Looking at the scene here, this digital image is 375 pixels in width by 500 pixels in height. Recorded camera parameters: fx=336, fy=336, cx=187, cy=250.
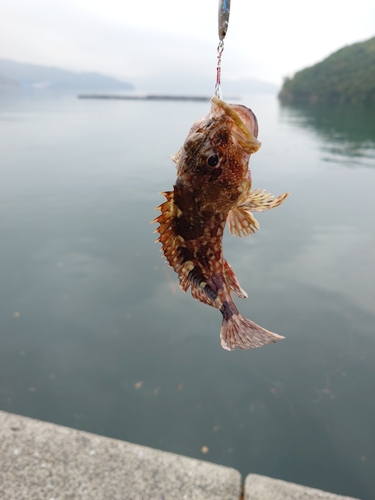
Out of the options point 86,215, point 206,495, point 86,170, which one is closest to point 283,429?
point 206,495

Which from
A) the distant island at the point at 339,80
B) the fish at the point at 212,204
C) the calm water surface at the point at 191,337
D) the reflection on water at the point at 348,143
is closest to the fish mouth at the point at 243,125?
the fish at the point at 212,204

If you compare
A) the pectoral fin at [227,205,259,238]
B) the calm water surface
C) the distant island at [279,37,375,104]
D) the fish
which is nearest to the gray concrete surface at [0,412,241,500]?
the calm water surface

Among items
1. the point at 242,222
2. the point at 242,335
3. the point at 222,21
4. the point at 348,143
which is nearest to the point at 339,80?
the point at 348,143

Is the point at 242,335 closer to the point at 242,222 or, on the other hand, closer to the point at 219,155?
the point at 242,222

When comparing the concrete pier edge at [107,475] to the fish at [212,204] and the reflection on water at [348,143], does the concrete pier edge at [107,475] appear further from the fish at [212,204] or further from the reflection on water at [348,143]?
the reflection on water at [348,143]

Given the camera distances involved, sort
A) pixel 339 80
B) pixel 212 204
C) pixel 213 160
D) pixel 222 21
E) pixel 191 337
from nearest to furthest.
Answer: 1. pixel 222 21
2. pixel 213 160
3. pixel 212 204
4. pixel 191 337
5. pixel 339 80

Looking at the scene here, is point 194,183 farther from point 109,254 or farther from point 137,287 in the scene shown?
point 109,254

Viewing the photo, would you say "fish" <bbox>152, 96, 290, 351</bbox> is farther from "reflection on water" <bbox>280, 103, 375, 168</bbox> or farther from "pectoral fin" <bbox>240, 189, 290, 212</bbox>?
"reflection on water" <bbox>280, 103, 375, 168</bbox>
